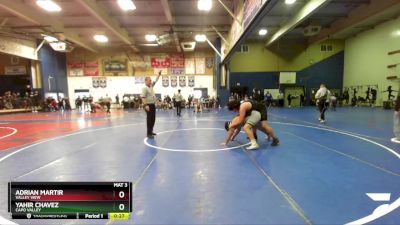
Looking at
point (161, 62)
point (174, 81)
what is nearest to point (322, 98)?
point (174, 81)

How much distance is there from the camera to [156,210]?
270cm

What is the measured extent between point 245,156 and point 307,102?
23.8 meters

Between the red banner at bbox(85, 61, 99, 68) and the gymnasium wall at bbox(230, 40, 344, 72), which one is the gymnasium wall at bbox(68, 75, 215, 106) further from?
the gymnasium wall at bbox(230, 40, 344, 72)

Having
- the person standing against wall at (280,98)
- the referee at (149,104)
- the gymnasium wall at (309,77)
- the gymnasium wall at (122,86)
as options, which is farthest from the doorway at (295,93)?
the referee at (149,104)

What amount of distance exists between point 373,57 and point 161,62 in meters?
21.3

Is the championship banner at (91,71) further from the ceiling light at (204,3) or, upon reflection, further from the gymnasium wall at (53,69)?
the ceiling light at (204,3)

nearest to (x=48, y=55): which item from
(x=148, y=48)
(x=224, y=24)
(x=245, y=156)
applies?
(x=148, y=48)

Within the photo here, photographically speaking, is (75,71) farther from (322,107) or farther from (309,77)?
(322,107)

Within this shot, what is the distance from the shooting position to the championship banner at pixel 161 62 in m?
27.9

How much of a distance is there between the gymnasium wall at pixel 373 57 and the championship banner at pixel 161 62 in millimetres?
19620

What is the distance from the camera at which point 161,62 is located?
27859mm

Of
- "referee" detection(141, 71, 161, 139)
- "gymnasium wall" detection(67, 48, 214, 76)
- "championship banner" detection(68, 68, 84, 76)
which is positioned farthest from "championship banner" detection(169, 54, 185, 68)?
"referee" detection(141, 71, 161, 139)

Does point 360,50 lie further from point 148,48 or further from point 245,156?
point 245,156
